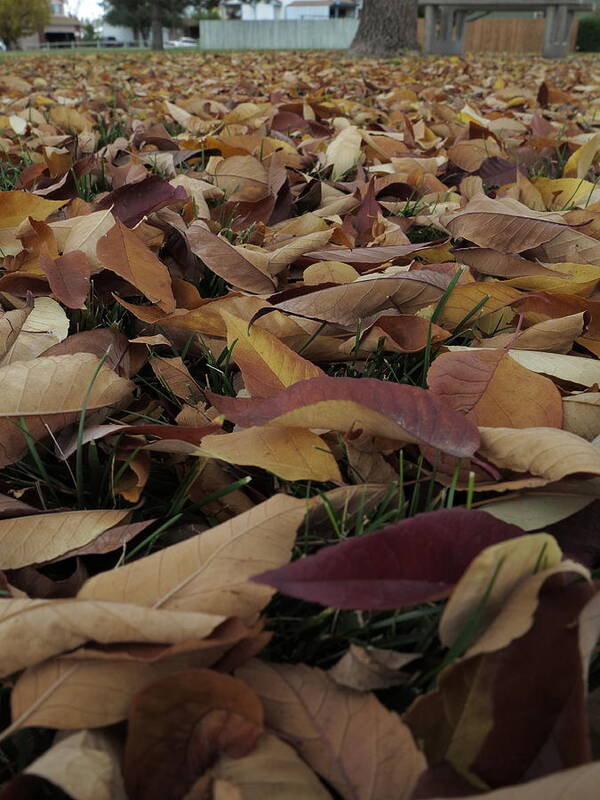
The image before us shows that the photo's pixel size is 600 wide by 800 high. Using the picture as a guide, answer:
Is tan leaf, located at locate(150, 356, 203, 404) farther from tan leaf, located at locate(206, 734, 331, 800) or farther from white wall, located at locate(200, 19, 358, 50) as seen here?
white wall, located at locate(200, 19, 358, 50)

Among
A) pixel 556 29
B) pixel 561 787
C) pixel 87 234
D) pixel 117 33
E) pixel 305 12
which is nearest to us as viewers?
pixel 561 787

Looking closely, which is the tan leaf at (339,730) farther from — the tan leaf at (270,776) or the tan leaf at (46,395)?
the tan leaf at (46,395)

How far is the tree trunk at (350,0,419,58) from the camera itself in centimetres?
955

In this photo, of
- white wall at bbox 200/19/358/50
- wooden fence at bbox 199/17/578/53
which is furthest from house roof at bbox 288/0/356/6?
wooden fence at bbox 199/17/578/53

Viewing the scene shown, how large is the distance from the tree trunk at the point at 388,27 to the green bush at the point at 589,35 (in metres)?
14.9

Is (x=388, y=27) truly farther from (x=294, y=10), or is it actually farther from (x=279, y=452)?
(x=294, y=10)

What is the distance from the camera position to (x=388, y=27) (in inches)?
383

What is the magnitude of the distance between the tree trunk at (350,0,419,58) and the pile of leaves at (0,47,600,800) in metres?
8.99

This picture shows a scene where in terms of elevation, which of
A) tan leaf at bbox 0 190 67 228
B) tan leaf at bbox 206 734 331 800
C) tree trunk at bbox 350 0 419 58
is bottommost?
tan leaf at bbox 206 734 331 800

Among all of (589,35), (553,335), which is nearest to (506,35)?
(589,35)

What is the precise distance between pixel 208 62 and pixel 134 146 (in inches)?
225

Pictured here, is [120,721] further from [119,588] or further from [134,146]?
[134,146]

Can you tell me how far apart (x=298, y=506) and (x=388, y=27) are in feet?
34.1

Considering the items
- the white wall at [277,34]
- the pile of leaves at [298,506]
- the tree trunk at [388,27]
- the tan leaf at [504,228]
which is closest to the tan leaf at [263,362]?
the pile of leaves at [298,506]
